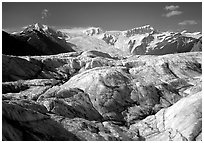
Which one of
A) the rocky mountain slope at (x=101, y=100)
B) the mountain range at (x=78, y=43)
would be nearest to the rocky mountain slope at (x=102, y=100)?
the rocky mountain slope at (x=101, y=100)

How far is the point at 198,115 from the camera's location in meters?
38.0

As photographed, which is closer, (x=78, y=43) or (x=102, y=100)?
(x=102, y=100)

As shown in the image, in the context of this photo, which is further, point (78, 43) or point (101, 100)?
point (78, 43)

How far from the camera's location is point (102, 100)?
45688 millimetres

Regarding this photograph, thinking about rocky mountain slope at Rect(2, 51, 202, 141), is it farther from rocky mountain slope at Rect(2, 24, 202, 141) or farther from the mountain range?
the mountain range

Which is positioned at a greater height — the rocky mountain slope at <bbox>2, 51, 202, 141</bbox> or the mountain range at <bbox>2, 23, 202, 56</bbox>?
the mountain range at <bbox>2, 23, 202, 56</bbox>

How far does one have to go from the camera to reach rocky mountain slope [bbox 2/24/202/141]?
33041 mm

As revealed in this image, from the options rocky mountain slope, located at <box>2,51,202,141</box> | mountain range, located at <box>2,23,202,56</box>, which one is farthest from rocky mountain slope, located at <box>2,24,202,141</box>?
mountain range, located at <box>2,23,202,56</box>

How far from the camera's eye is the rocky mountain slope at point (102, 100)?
3304 centimetres

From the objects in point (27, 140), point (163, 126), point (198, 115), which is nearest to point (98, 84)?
point (163, 126)

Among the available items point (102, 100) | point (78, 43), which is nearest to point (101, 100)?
point (102, 100)

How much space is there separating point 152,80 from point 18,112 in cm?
2769

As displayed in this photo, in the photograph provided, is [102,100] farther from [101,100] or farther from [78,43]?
[78,43]

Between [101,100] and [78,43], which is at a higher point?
[78,43]
